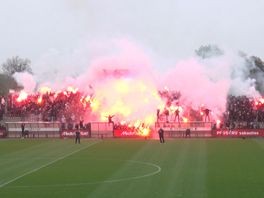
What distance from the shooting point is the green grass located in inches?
916

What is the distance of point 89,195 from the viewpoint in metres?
22.5

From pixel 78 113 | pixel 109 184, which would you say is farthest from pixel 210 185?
pixel 78 113

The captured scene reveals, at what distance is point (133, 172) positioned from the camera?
96.7 ft

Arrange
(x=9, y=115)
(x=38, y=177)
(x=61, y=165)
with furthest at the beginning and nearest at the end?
(x=9, y=115) < (x=61, y=165) < (x=38, y=177)

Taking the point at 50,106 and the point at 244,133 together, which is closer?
the point at 244,133

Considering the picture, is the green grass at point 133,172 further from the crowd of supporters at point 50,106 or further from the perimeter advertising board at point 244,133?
the crowd of supporters at point 50,106

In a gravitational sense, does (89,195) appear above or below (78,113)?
below

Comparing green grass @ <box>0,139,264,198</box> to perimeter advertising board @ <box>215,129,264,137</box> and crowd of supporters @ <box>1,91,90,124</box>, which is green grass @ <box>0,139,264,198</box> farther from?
crowd of supporters @ <box>1,91,90,124</box>

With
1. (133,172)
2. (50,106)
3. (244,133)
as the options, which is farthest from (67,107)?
(133,172)

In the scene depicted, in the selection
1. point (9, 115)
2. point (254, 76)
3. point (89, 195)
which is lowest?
point (89, 195)

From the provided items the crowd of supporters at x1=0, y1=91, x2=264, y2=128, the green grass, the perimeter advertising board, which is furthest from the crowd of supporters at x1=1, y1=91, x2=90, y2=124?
the green grass

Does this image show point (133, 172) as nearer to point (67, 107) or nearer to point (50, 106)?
point (50, 106)

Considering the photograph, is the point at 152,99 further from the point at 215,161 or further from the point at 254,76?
the point at 215,161

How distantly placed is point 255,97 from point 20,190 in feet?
163
